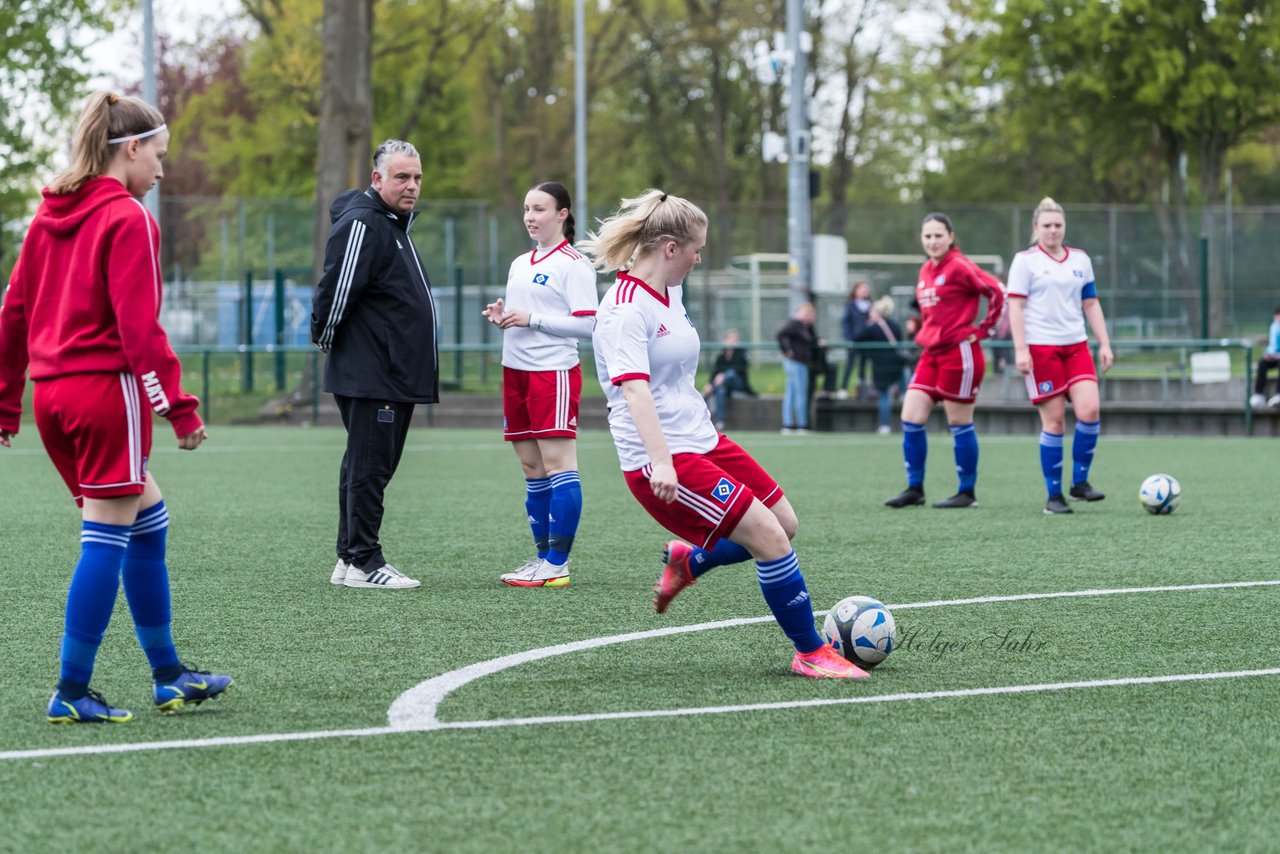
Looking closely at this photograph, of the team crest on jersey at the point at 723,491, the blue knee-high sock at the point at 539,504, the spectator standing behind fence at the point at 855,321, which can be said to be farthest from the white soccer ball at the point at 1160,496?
the spectator standing behind fence at the point at 855,321

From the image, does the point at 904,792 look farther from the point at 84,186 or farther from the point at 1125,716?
the point at 84,186

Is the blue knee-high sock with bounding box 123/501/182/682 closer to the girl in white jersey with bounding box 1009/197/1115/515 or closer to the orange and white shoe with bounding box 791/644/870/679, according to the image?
the orange and white shoe with bounding box 791/644/870/679

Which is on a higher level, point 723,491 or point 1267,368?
point 1267,368

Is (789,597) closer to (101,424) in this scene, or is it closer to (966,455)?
(101,424)

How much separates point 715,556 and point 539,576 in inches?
74.6

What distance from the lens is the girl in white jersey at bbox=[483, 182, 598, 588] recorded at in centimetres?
752

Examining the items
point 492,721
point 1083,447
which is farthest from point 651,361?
point 1083,447

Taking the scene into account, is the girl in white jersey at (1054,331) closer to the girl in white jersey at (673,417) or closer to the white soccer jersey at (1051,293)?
the white soccer jersey at (1051,293)

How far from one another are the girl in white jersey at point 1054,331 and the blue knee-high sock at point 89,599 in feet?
23.6

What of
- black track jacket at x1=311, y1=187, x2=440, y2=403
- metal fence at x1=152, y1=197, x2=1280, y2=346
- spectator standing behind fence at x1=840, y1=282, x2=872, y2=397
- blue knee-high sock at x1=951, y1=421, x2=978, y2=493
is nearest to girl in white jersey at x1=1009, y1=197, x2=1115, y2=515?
blue knee-high sock at x1=951, y1=421, x2=978, y2=493

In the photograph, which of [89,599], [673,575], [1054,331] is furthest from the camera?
[1054,331]

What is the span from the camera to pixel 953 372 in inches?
430

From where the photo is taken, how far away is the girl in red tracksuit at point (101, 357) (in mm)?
4266

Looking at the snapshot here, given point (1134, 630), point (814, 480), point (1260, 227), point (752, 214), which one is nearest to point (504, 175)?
point (752, 214)
